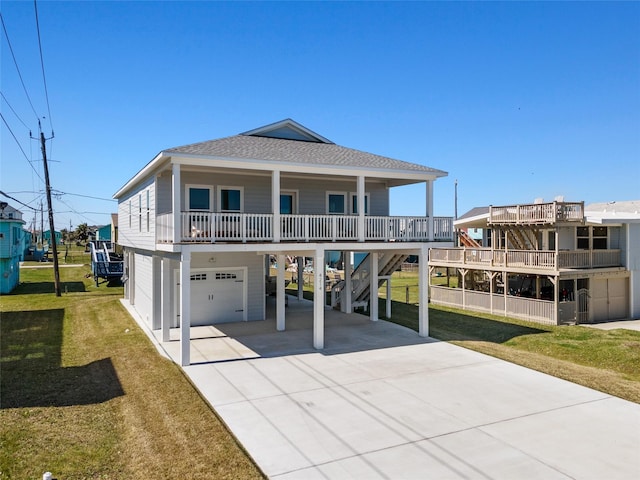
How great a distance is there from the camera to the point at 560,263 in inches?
765

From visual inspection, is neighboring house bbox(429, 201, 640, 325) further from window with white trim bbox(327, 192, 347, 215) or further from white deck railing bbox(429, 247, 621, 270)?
window with white trim bbox(327, 192, 347, 215)

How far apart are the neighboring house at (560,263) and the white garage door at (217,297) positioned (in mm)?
12845

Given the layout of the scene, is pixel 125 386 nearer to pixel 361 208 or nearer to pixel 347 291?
pixel 361 208

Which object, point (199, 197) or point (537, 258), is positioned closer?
point (199, 197)

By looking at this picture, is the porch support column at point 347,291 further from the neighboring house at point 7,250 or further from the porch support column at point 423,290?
the neighboring house at point 7,250

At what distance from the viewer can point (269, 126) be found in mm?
17844

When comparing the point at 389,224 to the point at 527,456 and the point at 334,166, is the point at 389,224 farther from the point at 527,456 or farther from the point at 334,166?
the point at 527,456

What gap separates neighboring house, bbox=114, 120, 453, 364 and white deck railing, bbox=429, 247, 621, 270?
6.97m

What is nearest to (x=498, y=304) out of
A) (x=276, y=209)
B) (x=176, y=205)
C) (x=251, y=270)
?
(x=251, y=270)

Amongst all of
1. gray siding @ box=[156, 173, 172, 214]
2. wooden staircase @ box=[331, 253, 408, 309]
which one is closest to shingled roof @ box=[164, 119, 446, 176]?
gray siding @ box=[156, 173, 172, 214]

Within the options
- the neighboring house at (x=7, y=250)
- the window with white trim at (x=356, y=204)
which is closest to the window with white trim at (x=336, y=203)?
the window with white trim at (x=356, y=204)

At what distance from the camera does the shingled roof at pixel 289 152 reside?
12.6 metres

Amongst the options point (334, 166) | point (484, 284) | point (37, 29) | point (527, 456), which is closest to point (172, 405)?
point (527, 456)

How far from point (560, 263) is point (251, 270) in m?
13.5
